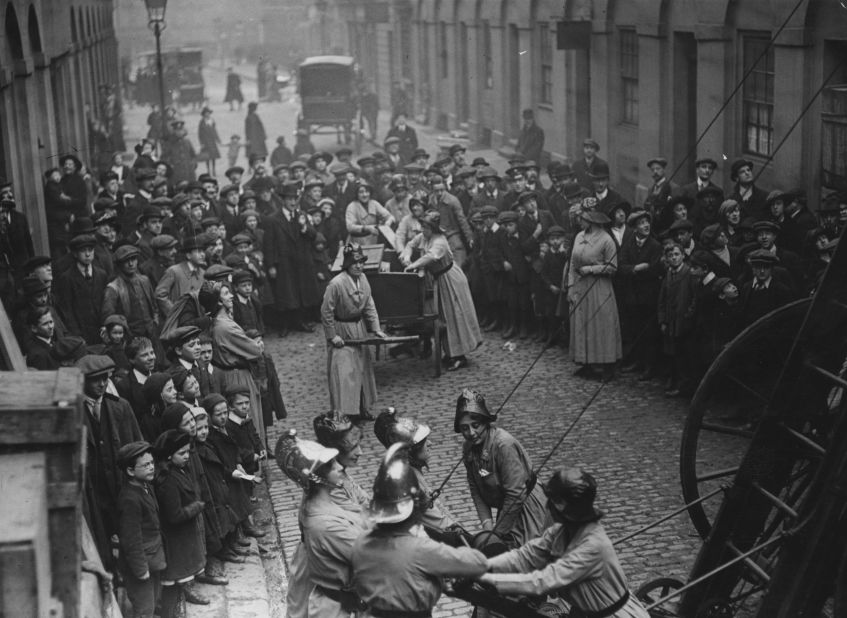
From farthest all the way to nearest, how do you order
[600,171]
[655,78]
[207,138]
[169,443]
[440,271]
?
[207,138] → [655,78] → [600,171] → [440,271] → [169,443]

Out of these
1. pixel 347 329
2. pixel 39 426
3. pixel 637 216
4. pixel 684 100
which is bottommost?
pixel 347 329

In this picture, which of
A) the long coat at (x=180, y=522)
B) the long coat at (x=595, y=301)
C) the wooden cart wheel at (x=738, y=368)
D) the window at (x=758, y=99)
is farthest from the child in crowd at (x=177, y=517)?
the window at (x=758, y=99)

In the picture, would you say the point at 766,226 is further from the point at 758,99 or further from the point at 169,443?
the point at 169,443

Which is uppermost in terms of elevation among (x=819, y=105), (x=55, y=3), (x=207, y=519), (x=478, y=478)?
(x=55, y=3)

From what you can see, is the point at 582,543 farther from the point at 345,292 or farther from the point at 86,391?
the point at 345,292

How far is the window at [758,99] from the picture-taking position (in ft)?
53.4

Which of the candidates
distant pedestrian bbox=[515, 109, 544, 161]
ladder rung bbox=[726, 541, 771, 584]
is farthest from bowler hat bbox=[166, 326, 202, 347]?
distant pedestrian bbox=[515, 109, 544, 161]

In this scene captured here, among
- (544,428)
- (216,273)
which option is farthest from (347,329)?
(544,428)

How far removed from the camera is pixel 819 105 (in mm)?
14742

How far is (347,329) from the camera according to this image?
1199 cm

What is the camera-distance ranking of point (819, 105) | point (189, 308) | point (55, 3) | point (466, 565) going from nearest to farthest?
point (466, 565), point (189, 308), point (819, 105), point (55, 3)

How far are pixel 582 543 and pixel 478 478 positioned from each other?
1.78 meters

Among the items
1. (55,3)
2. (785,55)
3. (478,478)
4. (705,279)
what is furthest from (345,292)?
(55,3)

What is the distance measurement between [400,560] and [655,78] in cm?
1549
